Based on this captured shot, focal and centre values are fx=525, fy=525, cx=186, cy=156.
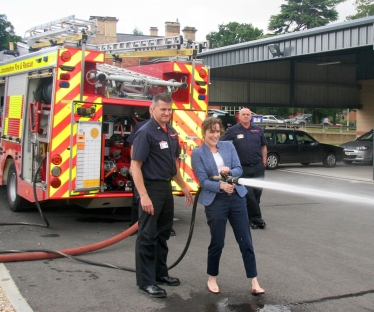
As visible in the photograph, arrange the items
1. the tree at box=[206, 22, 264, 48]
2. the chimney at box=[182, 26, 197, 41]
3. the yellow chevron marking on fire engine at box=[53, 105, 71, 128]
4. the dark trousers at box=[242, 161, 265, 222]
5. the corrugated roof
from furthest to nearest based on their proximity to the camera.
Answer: the tree at box=[206, 22, 264, 48]
the chimney at box=[182, 26, 197, 41]
the corrugated roof
the dark trousers at box=[242, 161, 265, 222]
the yellow chevron marking on fire engine at box=[53, 105, 71, 128]

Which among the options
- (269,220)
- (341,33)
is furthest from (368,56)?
(269,220)

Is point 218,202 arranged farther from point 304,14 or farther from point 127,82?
point 304,14

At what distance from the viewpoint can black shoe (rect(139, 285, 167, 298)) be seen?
5117 mm

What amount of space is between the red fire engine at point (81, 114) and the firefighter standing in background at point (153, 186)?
8.96 feet

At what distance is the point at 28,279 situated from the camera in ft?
18.6

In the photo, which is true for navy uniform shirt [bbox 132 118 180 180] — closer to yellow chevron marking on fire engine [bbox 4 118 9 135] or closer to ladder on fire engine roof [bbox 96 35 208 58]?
ladder on fire engine roof [bbox 96 35 208 58]

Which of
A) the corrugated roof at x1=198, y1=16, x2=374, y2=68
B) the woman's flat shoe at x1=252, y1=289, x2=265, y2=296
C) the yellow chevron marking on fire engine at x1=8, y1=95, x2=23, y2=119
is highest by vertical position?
the corrugated roof at x1=198, y1=16, x2=374, y2=68

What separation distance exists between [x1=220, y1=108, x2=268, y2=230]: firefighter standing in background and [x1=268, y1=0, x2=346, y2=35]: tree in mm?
61030

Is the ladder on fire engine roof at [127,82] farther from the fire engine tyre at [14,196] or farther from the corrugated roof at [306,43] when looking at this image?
the corrugated roof at [306,43]

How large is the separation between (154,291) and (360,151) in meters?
17.8

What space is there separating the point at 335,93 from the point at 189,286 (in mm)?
25034

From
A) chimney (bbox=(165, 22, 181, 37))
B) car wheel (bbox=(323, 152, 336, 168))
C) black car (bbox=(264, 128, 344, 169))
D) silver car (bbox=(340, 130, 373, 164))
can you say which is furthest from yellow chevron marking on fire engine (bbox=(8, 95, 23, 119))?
chimney (bbox=(165, 22, 181, 37))

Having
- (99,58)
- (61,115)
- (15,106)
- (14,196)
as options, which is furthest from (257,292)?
(15,106)

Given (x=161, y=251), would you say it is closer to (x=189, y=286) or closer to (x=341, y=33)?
(x=189, y=286)
